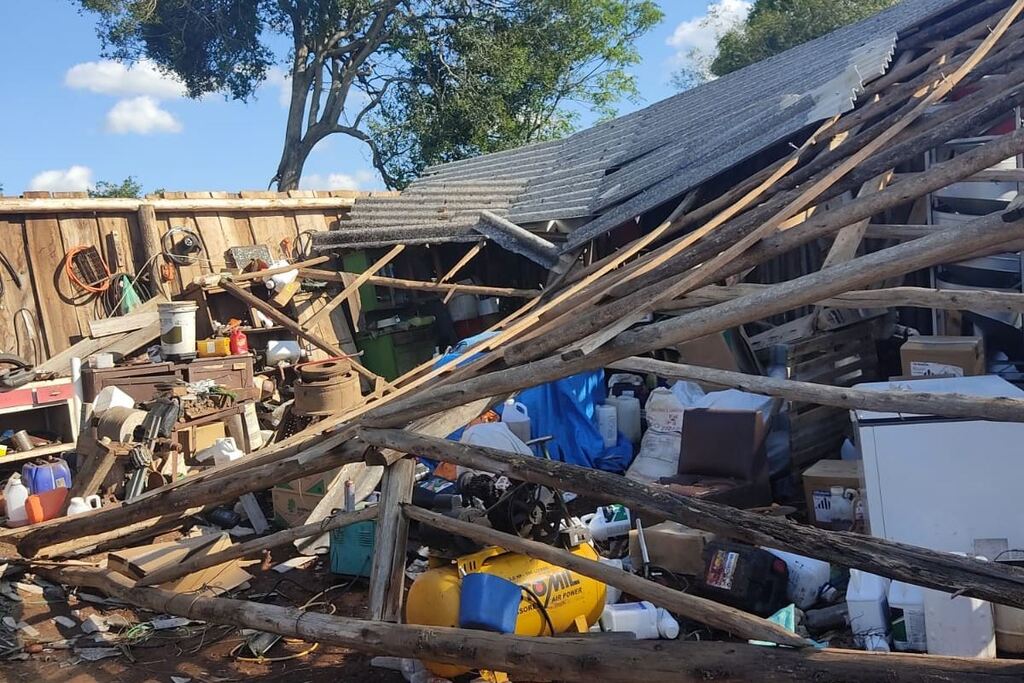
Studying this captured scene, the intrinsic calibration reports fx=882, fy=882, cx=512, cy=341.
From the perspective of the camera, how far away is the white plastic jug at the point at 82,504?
6586 mm

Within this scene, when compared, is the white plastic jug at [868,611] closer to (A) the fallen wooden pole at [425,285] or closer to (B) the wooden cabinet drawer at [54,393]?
(A) the fallen wooden pole at [425,285]

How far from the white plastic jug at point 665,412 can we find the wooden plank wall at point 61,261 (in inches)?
201

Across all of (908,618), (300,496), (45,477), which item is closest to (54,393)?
(45,477)

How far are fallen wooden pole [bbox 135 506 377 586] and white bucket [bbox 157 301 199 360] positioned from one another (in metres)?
3.51

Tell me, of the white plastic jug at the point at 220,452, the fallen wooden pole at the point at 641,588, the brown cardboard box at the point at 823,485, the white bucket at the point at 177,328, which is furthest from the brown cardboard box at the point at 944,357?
the white bucket at the point at 177,328

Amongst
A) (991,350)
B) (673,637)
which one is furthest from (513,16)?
(673,637)

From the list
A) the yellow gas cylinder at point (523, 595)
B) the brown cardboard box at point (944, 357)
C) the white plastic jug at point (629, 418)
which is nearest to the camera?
the yellow gas cylinder at point (523, 595)

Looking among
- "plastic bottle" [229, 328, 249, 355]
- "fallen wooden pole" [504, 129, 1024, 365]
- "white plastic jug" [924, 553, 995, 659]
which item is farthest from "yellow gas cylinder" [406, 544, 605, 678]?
"plastic bottle" [229, 328, 249, 355]

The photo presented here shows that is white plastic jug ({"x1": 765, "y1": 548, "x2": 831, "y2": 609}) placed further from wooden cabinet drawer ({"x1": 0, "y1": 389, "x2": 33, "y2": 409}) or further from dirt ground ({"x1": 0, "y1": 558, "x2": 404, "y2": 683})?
wooden cabinet drawer ({"x1": 0, "y1": 389, "x2": 33, "y2": 409})

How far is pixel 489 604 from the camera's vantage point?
399 cm

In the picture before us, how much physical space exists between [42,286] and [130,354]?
103 centimetres

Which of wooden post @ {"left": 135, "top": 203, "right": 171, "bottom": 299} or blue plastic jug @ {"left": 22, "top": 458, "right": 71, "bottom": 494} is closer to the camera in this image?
blue plastic jug @ {"left": 22, "top": 458, "right": 71, "bottom": 494}

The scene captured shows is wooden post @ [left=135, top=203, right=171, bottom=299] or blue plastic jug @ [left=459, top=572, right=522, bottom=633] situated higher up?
wooden post @ [left=135, top=203, right=171, bottom=299]

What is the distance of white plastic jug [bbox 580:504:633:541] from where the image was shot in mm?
5840
